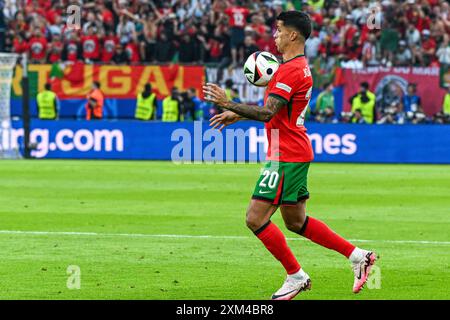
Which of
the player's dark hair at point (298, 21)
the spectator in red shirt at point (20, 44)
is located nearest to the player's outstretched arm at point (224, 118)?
the player's dark hair at point (298, 21)

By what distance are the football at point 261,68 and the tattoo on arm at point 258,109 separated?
0.49 m

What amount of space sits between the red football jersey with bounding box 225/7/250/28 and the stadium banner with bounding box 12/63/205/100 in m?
2.83

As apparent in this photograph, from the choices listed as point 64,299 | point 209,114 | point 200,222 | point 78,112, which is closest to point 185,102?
point 209,114

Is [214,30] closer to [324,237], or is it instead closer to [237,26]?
[237,26]

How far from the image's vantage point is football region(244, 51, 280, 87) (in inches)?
385

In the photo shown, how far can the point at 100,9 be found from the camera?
3578 centimetres

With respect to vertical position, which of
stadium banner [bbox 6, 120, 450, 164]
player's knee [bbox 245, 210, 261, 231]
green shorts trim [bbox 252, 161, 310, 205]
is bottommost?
stadium banner [bbox 6, 120, 450, 164]

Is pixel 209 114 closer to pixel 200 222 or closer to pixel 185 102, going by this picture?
pixel 185 102

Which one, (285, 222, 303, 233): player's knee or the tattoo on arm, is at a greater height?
the tattoo on arm

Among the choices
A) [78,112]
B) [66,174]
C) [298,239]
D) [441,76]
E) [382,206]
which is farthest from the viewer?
[78,112]

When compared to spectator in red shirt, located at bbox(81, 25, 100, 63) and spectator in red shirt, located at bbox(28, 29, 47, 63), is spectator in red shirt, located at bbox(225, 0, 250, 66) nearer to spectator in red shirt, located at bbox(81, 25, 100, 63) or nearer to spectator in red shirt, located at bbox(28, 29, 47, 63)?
spectator in red shirt, located at bbox(81, 25, 100, 63)

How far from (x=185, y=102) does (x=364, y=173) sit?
8.07m

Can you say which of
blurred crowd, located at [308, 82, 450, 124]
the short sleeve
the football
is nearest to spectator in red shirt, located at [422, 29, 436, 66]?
blurred crowd, located at [308, 82, 450, 124]

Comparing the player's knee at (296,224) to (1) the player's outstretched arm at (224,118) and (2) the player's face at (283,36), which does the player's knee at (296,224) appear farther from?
(2) the player's face at (283,36)
